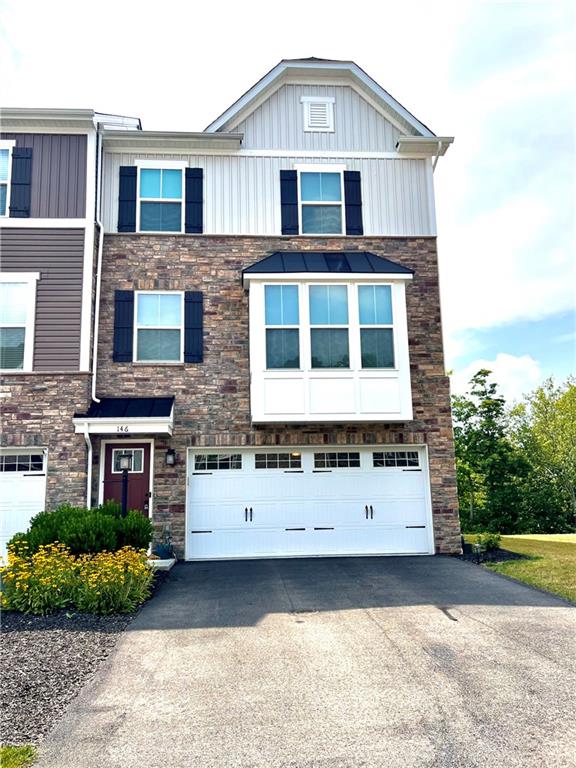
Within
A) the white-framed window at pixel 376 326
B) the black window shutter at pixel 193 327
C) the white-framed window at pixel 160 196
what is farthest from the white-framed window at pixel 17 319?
the white-framed window at pixel 376 326

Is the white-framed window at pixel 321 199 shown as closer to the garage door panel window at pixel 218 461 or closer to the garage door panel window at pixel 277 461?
the garage door panel window at pixel 277 461

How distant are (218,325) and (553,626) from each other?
836 centimetres

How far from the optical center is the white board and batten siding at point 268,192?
12.4 meters

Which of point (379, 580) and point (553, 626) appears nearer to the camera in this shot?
point (553, 626)

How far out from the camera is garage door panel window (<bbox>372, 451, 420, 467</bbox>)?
1178 centimetres

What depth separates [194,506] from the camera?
11297 millimetres

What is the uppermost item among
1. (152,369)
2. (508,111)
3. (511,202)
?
(508,111)

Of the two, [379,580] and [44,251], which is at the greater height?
[44,251]

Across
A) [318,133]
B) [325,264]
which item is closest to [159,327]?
[325,264]

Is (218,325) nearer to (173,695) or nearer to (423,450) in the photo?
(423,450)

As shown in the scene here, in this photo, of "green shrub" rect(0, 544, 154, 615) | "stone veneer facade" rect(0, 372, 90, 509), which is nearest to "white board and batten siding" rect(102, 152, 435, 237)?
"stone veneer facade" rect(0, 372, 90, 509)

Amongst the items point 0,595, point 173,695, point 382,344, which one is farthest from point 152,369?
point 173,695

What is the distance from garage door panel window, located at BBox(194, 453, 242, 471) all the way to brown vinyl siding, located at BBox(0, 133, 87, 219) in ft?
18.7

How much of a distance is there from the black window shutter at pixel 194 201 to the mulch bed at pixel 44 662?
845 centimetres
